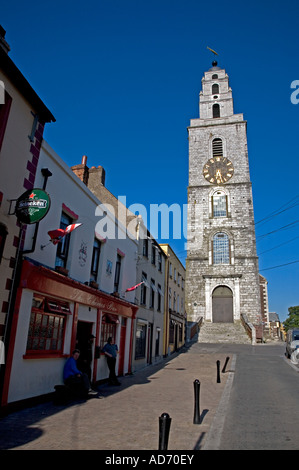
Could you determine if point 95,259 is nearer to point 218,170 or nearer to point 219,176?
point 219,176

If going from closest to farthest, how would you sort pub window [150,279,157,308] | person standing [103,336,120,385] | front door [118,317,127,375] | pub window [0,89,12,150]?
1. pub window [0,89,12,150]
2. person standing [103,336,120,385]
3. front door [118,317,127,375]
4. pub window [150,279,157,308]

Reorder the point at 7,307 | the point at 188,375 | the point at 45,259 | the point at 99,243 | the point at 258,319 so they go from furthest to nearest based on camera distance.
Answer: the point at 258,319 → the point at 188,375 → the point at 99,243 → the point at 45,259 → the point at 7,307

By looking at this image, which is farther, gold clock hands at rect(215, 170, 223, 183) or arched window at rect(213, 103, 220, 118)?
arched window at rect(213, 103, 220, 118)

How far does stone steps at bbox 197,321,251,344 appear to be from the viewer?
3102 centimetres

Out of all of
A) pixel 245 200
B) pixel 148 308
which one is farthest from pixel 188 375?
pixel 245 200

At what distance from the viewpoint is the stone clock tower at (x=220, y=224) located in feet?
124

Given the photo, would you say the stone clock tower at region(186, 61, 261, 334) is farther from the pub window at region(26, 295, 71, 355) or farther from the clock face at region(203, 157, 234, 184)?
the pub window at region(26, 295, 71, 355)

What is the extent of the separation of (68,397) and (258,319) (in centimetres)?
3179

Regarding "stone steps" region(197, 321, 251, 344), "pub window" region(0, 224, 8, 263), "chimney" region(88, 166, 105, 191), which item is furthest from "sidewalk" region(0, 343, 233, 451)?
"stone steps" region(197, 321, 251, 344)

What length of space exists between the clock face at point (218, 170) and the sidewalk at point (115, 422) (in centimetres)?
3526

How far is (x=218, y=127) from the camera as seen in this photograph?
45.8 metres

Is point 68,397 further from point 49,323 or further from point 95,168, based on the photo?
point 95,168

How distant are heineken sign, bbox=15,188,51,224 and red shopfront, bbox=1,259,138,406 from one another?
1112mm

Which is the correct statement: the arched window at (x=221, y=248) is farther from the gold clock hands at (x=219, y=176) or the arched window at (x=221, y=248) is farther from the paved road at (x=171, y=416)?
the paved road at (x=171, y=416)
